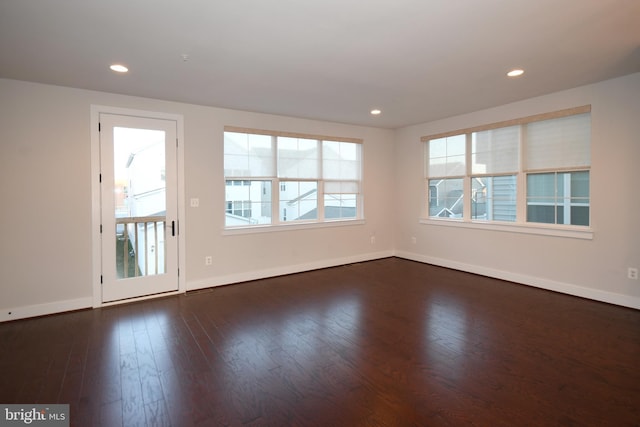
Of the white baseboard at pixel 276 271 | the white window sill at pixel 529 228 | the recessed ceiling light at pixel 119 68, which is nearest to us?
the recessed ceiling light at pixel 119 68

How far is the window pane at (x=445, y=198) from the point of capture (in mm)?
5686

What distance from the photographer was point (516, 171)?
4.77 m

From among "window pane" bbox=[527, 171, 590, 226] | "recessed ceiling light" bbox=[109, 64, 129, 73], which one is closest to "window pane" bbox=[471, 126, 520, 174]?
"window pane" bbox=[527, 171, 590, 226]

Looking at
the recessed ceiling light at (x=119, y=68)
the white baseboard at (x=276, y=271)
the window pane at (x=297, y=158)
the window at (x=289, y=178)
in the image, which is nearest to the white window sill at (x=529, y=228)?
the white baseboard at (x=276, y=271)

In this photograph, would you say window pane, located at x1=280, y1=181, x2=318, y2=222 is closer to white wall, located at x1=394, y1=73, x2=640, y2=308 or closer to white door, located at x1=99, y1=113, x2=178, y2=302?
white door, located at x1=99, y1=113, x2=178, y2=302

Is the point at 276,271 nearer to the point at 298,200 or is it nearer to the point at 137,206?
the point at 298,200

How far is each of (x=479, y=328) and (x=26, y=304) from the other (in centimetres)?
480

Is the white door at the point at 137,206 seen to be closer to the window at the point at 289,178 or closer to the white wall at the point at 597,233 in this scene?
the window at the point at 289,178

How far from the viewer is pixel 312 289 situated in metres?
4.60

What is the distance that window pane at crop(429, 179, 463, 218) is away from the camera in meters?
5.69

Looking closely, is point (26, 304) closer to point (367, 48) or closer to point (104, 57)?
A: point (104, 57)

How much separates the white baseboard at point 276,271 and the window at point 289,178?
74cm

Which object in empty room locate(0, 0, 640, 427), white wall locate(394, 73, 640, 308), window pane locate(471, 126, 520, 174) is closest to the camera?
empty room locate(0, 0, 640, 427)

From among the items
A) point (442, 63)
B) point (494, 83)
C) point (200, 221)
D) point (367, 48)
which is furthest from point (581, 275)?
point (200, 221)
